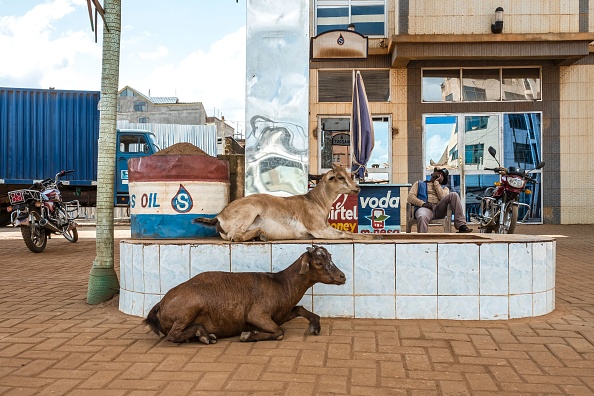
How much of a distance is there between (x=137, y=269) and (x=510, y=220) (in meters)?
6.73

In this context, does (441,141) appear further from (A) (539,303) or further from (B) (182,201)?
(B) (182,201)

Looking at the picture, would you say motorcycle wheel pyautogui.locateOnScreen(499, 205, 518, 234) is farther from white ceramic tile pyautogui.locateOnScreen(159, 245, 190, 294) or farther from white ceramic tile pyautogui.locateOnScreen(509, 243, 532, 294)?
white ceramic tile pyautogui.locateOnScreen(159, 245, 190, 294)

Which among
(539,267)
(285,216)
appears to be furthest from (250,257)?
(539,267)

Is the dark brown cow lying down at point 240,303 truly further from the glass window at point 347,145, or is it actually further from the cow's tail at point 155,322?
the glass window at point 347,145

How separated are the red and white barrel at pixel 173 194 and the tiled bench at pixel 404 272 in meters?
0.43

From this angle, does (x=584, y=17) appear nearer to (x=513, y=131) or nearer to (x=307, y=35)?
(x=513, y=131)

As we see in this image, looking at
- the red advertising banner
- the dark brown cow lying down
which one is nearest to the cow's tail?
the dark brown cow lying down

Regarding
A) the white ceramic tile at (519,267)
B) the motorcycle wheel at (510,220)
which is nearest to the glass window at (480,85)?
the motorcycle wheel at (510,220)

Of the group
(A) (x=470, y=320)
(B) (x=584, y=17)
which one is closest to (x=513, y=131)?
(B) (x=584, y=17)

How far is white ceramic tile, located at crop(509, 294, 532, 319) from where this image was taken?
14.7 feet

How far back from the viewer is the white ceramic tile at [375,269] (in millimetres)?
4469

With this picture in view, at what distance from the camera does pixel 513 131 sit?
14539 mm

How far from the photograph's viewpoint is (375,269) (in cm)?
448

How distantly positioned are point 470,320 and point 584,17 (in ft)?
41.1
